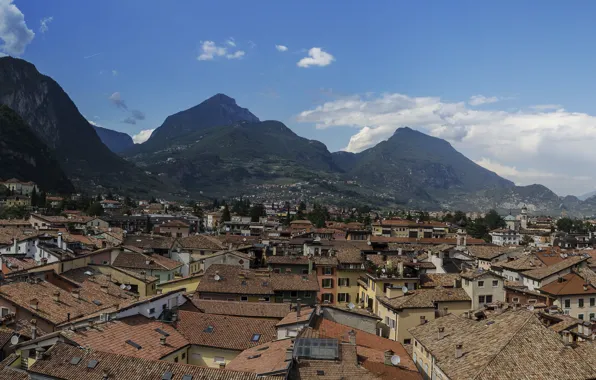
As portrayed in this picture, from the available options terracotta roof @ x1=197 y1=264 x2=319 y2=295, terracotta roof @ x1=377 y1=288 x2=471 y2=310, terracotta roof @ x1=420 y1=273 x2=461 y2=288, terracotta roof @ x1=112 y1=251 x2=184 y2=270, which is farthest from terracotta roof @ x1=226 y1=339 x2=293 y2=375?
terracotta roof @ x1=112 y1=251 x2=184 y2=270

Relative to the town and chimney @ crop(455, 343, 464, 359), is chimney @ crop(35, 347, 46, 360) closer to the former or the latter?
the town

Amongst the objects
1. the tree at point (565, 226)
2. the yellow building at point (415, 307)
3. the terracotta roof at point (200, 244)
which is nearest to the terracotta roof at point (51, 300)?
the yellow building at point (415, 307)

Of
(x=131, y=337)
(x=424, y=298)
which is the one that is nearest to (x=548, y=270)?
(x=424, y=298)

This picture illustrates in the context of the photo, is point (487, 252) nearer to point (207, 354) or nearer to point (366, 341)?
point (366, 341)

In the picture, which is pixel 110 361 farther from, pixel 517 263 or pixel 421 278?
pixel 517 263

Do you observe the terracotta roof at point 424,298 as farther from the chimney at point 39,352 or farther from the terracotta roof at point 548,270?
the chimney at point 39,352
